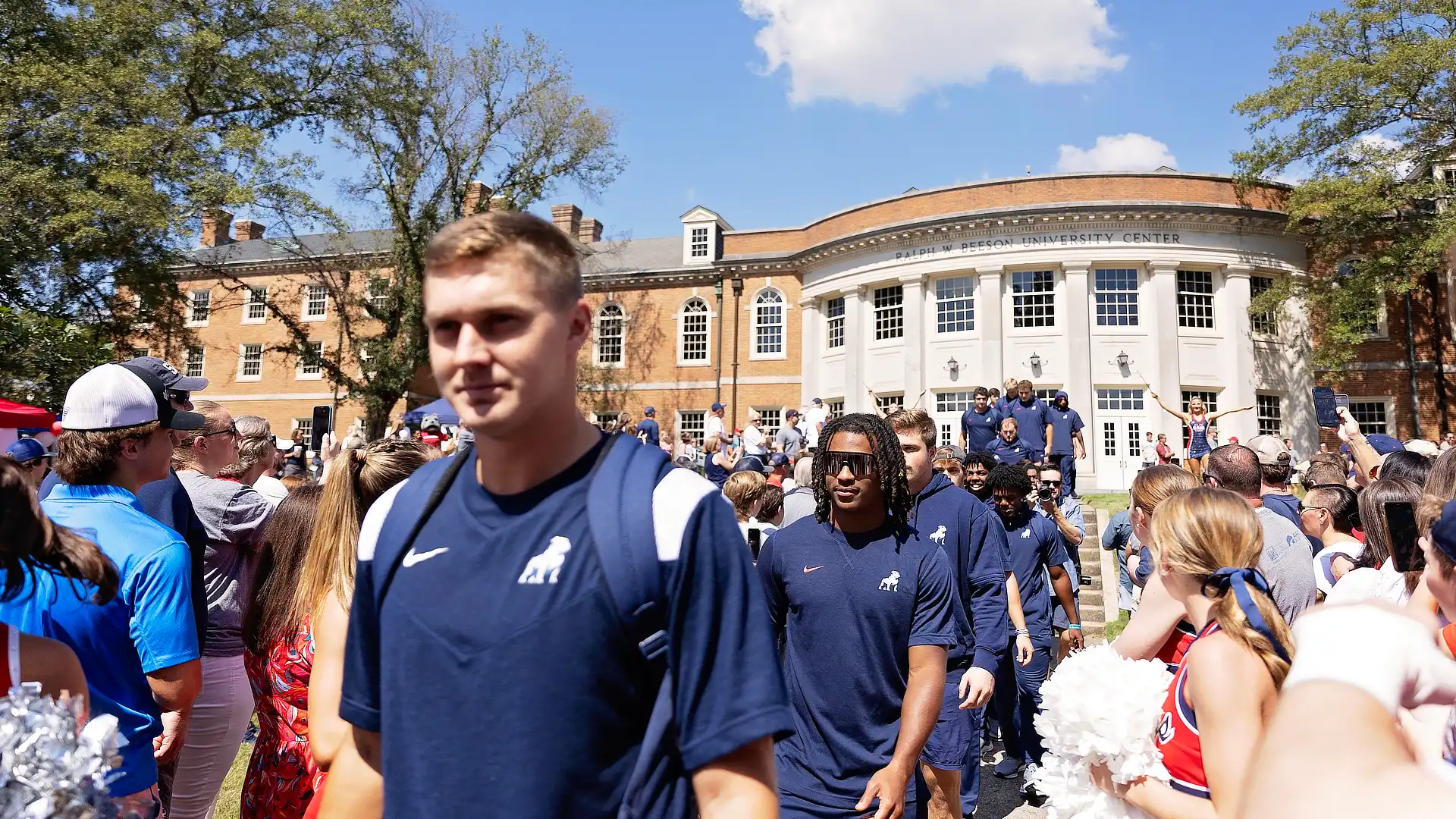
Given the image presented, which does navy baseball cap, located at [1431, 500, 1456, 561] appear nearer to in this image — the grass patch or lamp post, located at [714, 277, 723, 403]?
the grass patch

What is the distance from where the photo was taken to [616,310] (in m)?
38.9

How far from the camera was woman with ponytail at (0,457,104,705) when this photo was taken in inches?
74.0

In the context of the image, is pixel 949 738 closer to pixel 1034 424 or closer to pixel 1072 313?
pixel 1034 424

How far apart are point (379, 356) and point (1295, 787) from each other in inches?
1345

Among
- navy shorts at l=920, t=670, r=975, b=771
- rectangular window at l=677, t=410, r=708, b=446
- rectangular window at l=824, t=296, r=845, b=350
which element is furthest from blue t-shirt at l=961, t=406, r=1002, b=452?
rectangular window at l=677, t=410, r=708, b=446

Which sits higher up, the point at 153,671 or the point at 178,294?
the point at 178,294

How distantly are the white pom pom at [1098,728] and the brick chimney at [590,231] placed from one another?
41640 millimetres

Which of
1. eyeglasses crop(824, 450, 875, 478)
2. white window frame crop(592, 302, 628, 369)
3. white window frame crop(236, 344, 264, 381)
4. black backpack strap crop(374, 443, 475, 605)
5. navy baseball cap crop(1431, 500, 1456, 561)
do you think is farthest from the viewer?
white window frame crop(236, 344, 264, 381)

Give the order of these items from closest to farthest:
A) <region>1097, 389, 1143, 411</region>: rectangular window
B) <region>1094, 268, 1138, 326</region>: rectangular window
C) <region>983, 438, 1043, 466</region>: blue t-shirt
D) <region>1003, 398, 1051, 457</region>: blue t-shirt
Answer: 1. <region>983, 438, 1043, 466</region>: blue t-shirt
2. <region>1003, 398, 1051, 457</region>: blue t-shirt
3. <region>1097, 389, 1143, 411</region>: rectangular window
4. <region>1094, 268, 1138, 326</region>: rectangular window

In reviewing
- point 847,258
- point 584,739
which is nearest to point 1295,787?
point 584,739

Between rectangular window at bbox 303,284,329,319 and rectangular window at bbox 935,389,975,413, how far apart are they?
27.4m

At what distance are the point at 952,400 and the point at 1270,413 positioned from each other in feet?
34.4

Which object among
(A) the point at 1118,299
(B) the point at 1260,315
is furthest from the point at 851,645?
Result: (B) the point at 1260,315

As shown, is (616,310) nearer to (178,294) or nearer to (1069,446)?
(178,294)
